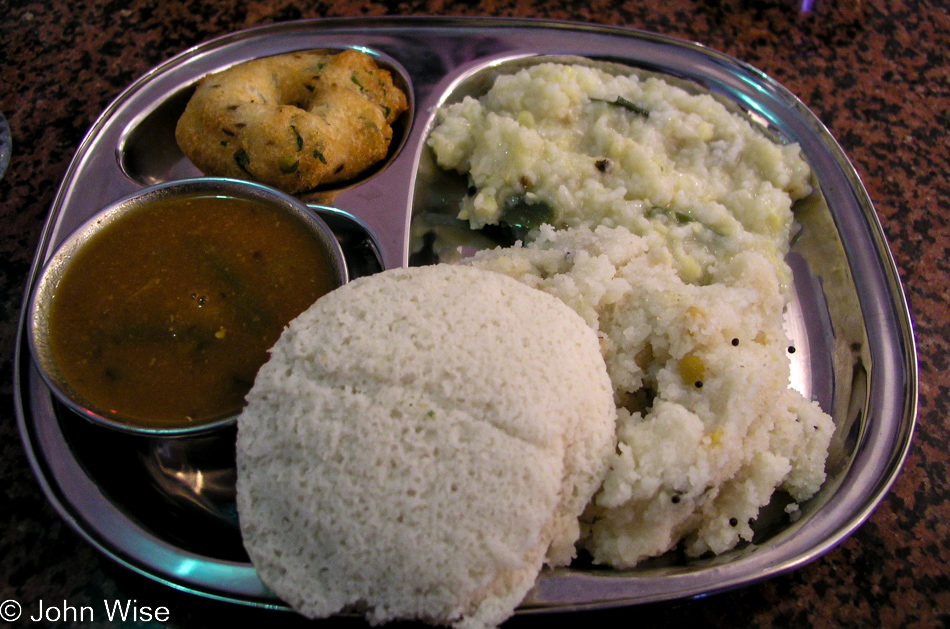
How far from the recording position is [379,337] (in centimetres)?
167

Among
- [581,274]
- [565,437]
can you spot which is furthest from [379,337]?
[581,274]

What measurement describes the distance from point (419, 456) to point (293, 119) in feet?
5.16

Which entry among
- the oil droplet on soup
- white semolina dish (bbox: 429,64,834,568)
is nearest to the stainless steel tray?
white semolina dish (bbox: 429,64,834,568)

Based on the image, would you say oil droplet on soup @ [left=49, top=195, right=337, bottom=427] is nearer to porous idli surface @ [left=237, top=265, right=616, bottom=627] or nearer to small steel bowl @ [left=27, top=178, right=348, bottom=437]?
small steel bowl @ [left=27, top=178, right=348, bottom=437]

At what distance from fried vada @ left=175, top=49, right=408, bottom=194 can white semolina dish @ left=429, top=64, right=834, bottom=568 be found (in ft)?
1.08

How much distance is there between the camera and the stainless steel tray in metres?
1.79

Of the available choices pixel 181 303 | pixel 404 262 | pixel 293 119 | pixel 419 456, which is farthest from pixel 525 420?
pixel 293 119

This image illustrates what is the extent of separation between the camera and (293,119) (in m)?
2.44

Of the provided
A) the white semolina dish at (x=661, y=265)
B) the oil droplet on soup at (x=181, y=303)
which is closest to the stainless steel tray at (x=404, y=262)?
the white semolina dish at (x=661, y=265)

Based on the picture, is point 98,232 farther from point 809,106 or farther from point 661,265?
point 809,106

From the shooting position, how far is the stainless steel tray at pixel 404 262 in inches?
70.3

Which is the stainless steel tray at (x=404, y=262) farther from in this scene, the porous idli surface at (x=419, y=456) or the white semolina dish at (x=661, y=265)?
the porous idli surface at (x=419, y=456)

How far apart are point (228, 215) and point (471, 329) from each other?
1.15m

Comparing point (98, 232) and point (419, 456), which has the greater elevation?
point (419, 456)
